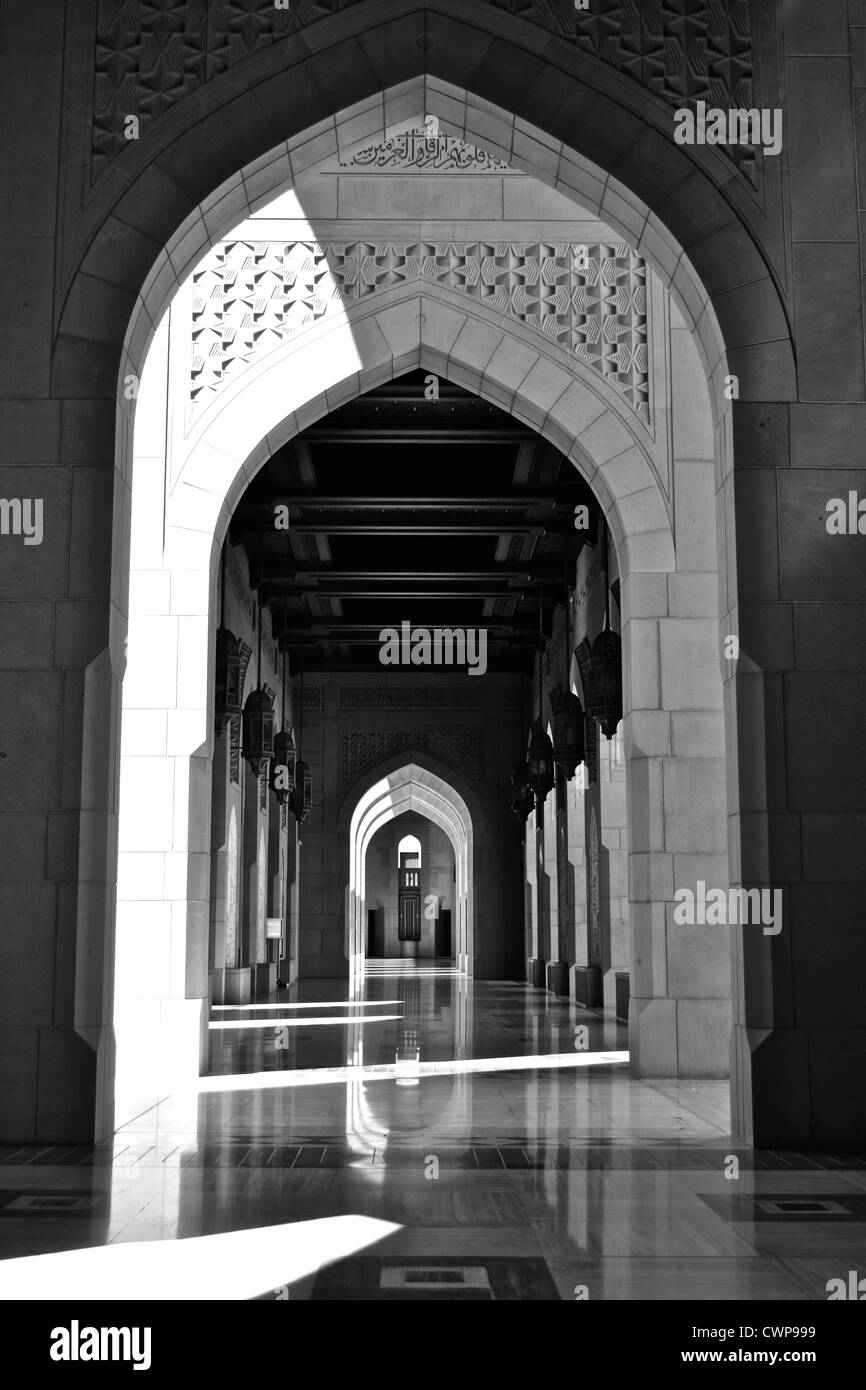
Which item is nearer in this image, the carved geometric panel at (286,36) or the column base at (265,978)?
the carved geometric panel at (286,36)

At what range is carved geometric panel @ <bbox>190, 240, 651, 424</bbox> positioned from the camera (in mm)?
7996

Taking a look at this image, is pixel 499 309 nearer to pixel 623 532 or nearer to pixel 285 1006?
pixel 623 532

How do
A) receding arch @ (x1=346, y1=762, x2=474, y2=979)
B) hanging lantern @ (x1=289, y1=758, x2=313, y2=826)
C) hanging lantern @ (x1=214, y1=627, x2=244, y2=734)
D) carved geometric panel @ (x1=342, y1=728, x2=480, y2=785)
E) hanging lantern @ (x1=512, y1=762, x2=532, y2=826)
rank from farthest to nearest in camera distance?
receding arch @ (x1=346, y1=762, x2=474, y2=979) < carved geometric panel @ (x1=342, y1=728, x2=480, y2=785) < hanging lantern @ (x1=289, y1=758, x2=313, y2=826) < hanging lantern @ (x1=512, y1=762, x2=532, y2=826) < hanging lantern @ (x1=214, y1=627, x2=244, y2=734)

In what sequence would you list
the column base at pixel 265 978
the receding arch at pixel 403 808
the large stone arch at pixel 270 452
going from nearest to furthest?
the large stone arch at pixel 270 452, the column base at pixel 265 978, the receding arch at pixel 403 808

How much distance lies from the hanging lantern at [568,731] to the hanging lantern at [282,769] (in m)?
4.14

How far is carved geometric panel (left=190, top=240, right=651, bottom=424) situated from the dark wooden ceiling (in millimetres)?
1735

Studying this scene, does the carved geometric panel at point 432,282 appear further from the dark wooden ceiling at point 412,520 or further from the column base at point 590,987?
the column base at point 590,987

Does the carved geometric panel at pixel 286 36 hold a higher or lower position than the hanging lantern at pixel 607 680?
higher

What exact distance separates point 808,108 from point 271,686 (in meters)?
12.3

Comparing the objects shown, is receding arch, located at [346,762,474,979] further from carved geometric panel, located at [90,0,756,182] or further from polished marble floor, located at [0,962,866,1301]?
carved geometric panel, located at [90,0,756,182]

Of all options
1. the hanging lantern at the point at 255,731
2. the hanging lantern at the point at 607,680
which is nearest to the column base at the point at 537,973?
the hanging lantern at the point at 255,731

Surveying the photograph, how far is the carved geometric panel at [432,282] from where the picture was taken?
8.00 meters

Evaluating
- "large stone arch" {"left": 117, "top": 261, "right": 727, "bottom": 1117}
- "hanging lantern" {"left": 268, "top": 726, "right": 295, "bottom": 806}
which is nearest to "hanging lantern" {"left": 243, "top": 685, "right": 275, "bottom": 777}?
"hanging lantern" {"left": 268, "top": 726, "right": 295, "bottom": 806}

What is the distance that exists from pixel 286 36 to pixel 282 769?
10783mm
